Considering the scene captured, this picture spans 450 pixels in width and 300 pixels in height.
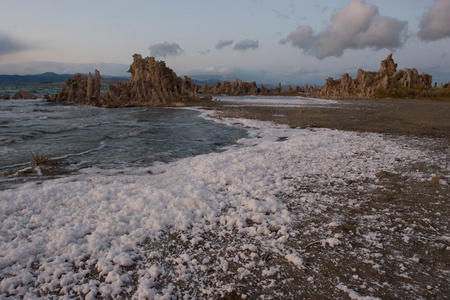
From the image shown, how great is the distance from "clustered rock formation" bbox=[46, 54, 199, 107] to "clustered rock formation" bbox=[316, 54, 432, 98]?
145ft

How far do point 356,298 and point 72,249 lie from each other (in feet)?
13.0

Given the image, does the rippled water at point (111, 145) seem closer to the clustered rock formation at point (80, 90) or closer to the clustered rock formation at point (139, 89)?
the clustered rock formation at point (139, 89)

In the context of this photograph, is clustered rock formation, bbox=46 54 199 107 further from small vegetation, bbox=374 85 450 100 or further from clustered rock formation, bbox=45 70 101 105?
small vegetation, bbox=374 85 450 100

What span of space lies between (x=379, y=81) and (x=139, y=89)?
55890 millimetres

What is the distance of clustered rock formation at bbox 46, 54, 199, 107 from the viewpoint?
40656mm

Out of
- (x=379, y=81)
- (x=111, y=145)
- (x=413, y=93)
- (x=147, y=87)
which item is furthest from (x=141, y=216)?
(x=379, y=81)

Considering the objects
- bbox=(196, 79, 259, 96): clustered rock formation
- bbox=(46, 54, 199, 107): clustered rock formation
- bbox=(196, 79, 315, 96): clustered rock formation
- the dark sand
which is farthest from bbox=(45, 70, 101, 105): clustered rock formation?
bbox=(196, 79, 259, 96): clustered rock formation

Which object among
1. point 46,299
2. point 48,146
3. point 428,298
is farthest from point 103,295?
point 48,146

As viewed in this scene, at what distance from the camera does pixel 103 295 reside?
132 inches

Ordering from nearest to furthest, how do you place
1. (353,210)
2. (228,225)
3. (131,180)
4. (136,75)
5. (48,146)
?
(228,225) → (353,210) → (131,180) → (48,146) → (136,75)

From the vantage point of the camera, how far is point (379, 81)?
65938 mm

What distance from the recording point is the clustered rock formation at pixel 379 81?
60.4m

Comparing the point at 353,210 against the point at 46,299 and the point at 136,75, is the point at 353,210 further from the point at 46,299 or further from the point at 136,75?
the point at 136,75

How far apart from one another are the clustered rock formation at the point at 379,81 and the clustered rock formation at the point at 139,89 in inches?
1739
